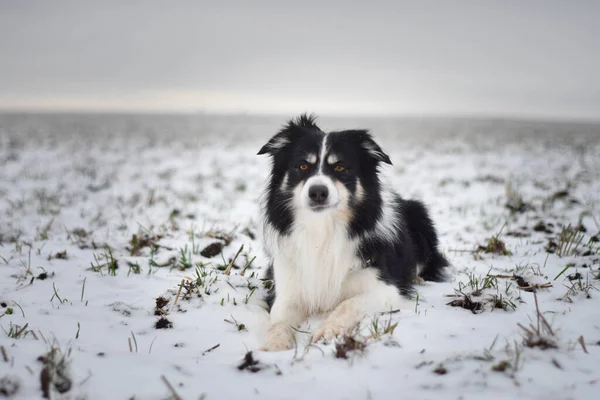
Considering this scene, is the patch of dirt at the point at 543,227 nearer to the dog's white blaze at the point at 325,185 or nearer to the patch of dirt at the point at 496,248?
the patch of dirt at the point at 496,248

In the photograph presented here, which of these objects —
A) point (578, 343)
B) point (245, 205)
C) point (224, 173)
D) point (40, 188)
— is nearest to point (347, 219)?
point (578, 343)

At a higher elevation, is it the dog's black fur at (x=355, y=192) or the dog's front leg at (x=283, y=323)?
the dog's black fur at (x=355, y=192)

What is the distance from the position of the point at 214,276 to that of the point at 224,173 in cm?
958

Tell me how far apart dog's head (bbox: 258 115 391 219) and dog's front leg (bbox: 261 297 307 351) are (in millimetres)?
887

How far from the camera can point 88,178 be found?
11250 mm

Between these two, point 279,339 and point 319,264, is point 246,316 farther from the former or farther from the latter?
point 319,264

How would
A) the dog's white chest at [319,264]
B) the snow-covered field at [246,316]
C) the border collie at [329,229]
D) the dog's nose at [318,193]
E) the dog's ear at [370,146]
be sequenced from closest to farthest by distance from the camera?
1. the snow-covered field at [246,316]
2. the dog's nose at [318,193]
3. the border collie at [329,229]
4. the dog's white chest at [319,264]
5. the dog's ear at [370,146]

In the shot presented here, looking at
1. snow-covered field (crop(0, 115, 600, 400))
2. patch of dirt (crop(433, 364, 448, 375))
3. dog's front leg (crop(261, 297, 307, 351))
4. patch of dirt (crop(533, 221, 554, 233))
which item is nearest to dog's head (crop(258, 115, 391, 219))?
snow-covered field (crop(0, 115, 600, 400))

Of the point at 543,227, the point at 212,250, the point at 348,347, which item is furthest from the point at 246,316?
the point at 543,227

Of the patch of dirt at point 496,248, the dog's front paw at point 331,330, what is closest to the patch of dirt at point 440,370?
the dog's front paw at point 331,330

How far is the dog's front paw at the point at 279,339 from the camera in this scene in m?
2.87

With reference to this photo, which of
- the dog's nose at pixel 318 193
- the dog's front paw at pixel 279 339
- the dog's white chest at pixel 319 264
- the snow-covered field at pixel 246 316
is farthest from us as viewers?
the dog's white chest at pixel 319 264

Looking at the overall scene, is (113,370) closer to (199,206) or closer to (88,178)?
(199,206)

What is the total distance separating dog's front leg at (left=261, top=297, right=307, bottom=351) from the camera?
2908 millimetres
